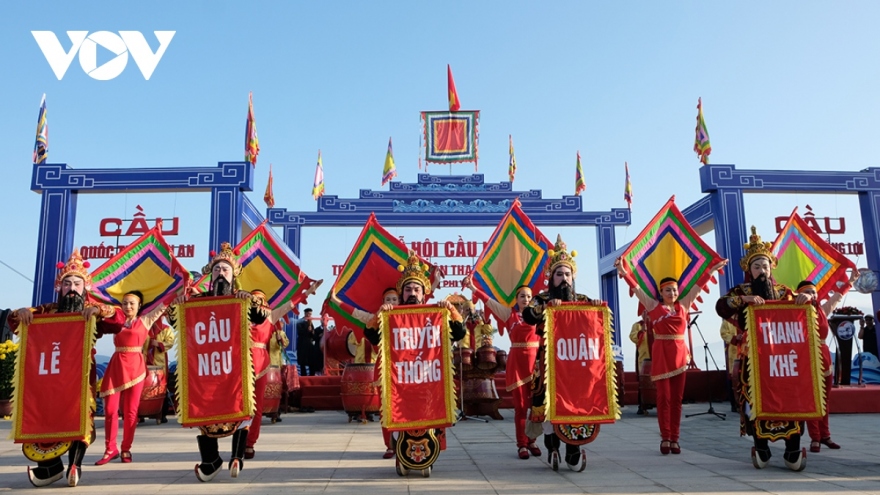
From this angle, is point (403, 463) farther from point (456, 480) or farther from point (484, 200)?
point (484, 200)

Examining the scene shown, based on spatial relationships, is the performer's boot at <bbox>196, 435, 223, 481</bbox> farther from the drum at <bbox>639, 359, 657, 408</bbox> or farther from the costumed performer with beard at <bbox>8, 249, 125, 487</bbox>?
the drum at <bbox>639, 359, 657, 408</bbox>

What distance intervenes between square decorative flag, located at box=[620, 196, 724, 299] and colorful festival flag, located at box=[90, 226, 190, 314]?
380 cm

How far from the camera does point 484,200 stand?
17734mm

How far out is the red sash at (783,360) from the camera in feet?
15.1

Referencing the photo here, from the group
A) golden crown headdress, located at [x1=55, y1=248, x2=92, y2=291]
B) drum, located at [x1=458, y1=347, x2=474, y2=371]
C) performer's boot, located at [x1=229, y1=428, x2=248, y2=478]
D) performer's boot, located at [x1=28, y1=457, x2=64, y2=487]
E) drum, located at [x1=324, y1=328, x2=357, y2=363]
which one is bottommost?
performer's boot, located at [x1=28, y1=457, x2=64, y2=487]

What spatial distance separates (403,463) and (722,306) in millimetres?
2548

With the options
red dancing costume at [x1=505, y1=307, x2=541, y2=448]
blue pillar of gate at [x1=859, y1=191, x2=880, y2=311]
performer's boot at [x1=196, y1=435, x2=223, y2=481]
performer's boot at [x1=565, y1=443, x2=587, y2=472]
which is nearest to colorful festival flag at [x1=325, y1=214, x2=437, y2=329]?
red dancing costume at [x1=505, y1=307, x2=541, y2=448]

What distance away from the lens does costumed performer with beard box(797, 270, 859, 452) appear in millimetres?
5414

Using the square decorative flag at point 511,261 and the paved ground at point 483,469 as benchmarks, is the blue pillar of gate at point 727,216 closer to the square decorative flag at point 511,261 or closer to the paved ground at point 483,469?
the paved ground at point 483,469

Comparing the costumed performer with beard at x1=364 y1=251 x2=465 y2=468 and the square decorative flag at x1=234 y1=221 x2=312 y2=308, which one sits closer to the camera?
the costumed performer with beard at x1=364 y1=251 x2=465 y2=468

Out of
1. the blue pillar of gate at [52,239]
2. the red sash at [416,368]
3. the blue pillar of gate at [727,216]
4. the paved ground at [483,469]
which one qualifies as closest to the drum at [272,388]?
the paved ground at [483,469]

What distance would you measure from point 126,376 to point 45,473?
1129 millimetres

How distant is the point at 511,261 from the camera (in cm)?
608

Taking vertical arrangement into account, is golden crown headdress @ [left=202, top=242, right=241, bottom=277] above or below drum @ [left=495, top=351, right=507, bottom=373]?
above
